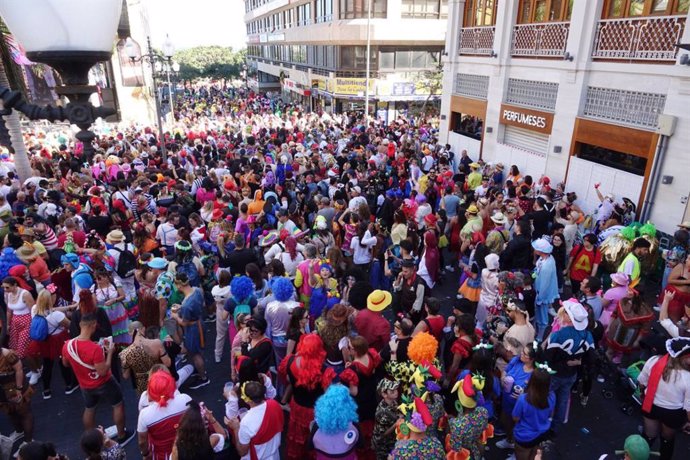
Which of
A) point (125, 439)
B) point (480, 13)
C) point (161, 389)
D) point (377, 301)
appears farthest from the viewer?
point (480, 13)

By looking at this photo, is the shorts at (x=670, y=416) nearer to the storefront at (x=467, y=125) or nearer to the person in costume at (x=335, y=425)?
the person in costume at (x=335, y=425)

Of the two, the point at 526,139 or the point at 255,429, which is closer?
the point at 255,429

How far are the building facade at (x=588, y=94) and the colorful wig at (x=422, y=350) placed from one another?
24.9 ft

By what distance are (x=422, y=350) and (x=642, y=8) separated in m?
10.3

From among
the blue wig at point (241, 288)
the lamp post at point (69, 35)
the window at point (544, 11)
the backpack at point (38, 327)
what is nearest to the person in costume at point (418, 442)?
the blue wig at point (241, 288)

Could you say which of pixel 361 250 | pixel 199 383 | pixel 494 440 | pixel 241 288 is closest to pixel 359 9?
pixel 361 250

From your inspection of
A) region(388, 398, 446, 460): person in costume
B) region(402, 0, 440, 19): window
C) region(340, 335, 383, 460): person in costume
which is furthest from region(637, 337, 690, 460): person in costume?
region(402, 0, 440, 19): window

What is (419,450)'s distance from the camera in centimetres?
359

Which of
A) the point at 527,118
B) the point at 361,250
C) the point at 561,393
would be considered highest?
the point at 527,118

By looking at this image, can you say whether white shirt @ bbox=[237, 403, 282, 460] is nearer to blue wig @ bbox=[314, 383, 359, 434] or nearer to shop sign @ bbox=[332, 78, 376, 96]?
blue wig @ bbox=[314, 383, 359, 434]

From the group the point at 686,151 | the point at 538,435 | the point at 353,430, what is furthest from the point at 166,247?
the point at 686,151

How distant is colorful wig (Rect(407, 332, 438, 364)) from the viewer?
4.38 meters

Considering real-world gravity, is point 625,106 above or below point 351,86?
above

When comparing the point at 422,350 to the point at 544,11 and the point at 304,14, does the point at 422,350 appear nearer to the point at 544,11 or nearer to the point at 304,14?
the point at 544,11
